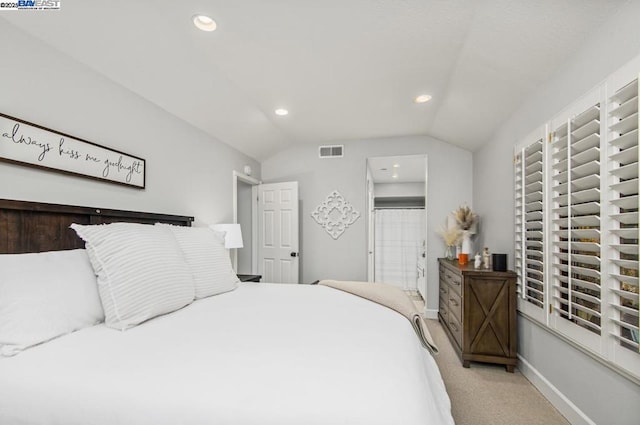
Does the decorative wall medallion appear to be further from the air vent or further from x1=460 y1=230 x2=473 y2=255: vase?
x1=460 y1=230 x2=473 y2=255: vase

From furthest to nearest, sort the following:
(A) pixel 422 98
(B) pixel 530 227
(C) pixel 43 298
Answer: (A) pixel 422 98, (B) pixel 530 227, (C) pixel 43 298

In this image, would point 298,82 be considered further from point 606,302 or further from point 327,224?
point 606,302

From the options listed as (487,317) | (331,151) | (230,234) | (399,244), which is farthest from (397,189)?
(230,234)

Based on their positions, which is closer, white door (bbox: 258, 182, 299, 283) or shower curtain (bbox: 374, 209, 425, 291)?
white door (bbox: 258, 182, 299, 283)

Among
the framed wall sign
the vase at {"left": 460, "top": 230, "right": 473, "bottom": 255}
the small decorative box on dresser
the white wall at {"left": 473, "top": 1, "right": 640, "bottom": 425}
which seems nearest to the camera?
the white wall at {"left": 473, "top": 1, "right": 640, "bottom": 425}

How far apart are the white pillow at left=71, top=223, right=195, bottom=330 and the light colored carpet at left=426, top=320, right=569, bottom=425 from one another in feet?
6.69

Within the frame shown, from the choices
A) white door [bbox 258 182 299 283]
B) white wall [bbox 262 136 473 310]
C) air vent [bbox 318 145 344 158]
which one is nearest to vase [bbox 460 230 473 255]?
white wall [bbox 262 136 473 310]

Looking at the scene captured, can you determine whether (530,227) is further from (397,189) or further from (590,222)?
(397,189)

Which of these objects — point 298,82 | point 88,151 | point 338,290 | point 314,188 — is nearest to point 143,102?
point 88,151

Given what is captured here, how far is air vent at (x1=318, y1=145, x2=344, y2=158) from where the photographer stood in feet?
15.1

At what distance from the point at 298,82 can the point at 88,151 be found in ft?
5.86

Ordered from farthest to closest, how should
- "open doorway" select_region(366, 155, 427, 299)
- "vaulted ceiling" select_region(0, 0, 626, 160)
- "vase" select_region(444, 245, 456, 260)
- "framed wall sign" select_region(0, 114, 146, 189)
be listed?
1. "open doorway" select_region(366, 155, 427, 299)
2. "vase" select_region(444, 245, 456, 260)
3. "vaulted ceiling" select_region(0, 0, 626, 160)
4. "framed wall sign" select_region(0, 114, 146, 189)

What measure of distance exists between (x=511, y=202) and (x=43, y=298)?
347 cm

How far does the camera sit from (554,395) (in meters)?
2.08
